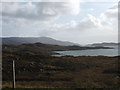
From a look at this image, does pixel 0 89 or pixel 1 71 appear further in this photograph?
pixel 1 71

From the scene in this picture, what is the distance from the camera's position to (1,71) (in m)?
40.1

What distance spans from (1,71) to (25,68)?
610 cm

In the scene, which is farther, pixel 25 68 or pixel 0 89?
pixel 25 68

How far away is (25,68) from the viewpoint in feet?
147

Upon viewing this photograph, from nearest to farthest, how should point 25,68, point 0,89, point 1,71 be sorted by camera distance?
1. point 0,89
2. point 1,71
3. point 25,68

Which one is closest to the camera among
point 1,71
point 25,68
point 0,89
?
point 0,89

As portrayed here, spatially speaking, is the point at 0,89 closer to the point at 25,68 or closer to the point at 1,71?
the point at 1,71

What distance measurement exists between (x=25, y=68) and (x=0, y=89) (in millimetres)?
31010

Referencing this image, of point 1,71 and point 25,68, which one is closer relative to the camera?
point 1,71

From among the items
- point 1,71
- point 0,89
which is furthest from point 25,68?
point 0,89

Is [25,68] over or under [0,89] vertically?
under

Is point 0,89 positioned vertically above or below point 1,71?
above
